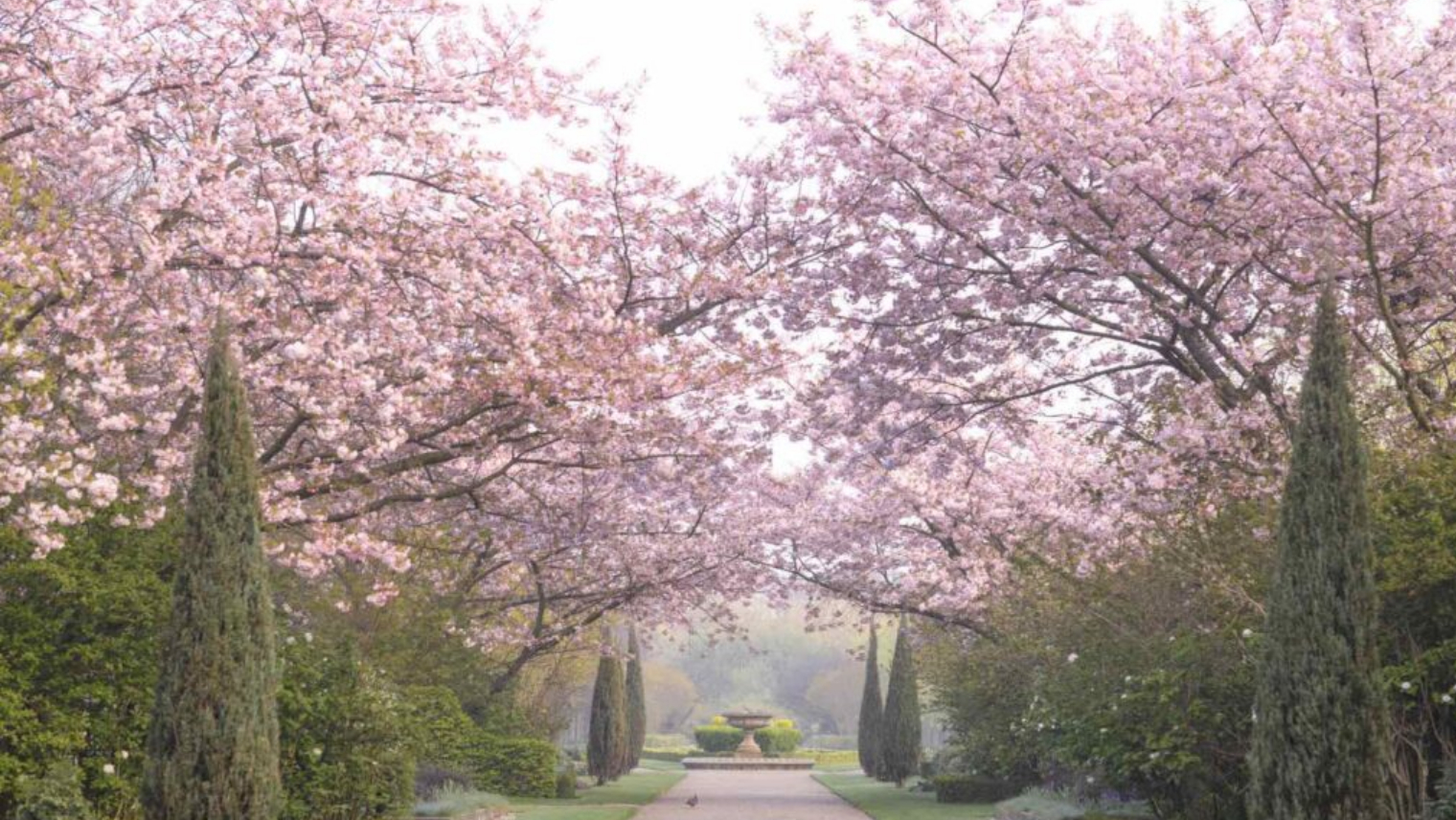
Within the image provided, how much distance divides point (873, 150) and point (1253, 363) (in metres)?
4.13

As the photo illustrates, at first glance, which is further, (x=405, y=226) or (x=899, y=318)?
(x=899, y=318)

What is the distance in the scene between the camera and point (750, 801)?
27.0m

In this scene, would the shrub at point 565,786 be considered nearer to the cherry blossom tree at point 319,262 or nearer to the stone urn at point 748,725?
the cherry blossom tree at point 319,262

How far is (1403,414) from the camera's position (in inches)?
595

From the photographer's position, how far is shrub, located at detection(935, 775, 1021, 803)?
84.2ft

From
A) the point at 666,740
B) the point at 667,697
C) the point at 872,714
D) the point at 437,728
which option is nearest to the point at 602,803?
the point at 437,728

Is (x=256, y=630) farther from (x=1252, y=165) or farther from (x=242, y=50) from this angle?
(x=1252, y=165)

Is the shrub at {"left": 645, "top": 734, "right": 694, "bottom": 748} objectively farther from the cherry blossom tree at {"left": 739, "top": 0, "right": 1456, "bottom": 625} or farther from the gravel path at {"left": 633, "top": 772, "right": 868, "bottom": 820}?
the cherry blossom tree at {"left": 739, "top": 0, "right": 1456, "bottom": 625}

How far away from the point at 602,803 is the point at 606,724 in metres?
7.64

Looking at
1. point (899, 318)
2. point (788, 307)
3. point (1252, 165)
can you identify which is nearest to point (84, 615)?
point (788, 307)

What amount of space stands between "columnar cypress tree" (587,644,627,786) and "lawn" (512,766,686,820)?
52 cm

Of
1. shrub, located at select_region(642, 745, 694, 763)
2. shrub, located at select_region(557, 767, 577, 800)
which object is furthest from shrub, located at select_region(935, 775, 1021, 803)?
shrub, located at select_region(642, 745, 694, 763)

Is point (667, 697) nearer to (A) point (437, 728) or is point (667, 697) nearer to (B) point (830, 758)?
(B) point (830, 758)

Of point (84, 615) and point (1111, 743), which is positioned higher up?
point (84, 615)
